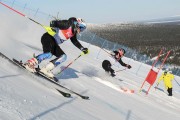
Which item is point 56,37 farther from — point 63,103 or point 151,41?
point 151,41

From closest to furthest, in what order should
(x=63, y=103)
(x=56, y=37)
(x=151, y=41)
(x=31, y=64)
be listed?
1. (x=63, y=103)
2. (x=31, y=64)
3. (x=56, y=37)
4. (x=151, y=41)

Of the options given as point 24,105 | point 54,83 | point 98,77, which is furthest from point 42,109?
point 98,77

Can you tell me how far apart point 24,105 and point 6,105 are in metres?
0.50

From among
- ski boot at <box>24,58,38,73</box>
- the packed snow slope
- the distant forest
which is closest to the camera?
the packed snow slope

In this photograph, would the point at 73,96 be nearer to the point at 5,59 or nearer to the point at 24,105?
the point at 5,59

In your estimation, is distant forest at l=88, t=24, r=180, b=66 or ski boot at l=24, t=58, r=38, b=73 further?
distant forest at l=88, t=24, r=180, b=66

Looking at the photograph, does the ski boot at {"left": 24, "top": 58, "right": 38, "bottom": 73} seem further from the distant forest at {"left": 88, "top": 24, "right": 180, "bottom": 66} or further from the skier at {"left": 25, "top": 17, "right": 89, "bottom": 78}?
the distant forest at {"left": 88, "top": 24, "right": 180, "bottom": 66}

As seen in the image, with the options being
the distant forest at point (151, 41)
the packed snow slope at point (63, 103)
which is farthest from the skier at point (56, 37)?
the distant forest at point (151, 41)

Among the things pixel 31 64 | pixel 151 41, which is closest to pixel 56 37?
pixel 31 64

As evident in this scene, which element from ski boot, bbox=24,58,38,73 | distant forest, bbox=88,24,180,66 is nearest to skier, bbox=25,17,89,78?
ski boot, bbox=24,58,38,73

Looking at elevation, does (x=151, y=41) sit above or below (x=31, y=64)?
above

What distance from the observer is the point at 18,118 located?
202 inches

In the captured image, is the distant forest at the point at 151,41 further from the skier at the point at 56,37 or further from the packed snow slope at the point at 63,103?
the skier at the point at 56,37

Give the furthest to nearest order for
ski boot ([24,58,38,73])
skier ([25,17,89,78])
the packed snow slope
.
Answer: skier ([25,17,89,78])
ski boot ([24,58,38,73])
the packed snow slope
